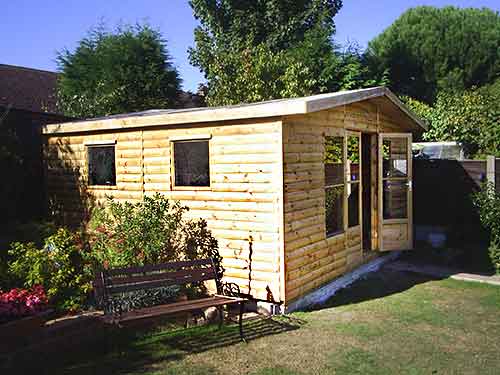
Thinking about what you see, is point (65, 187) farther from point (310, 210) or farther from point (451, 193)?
Result: point (451, 193)

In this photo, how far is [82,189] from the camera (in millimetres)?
9047

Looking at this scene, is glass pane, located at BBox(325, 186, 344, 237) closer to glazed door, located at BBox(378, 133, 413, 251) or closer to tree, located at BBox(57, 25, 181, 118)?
glazed door, located at BBox(378, 133, 413, 251)

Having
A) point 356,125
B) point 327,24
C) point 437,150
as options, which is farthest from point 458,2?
point 356,125

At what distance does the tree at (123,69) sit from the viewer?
68.2ft

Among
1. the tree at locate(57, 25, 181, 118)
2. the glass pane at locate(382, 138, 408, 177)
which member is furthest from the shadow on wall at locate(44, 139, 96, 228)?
the tree at locate(57, 25, 181, 118)

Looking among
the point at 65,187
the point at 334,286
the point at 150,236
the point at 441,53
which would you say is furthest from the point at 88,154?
the point at 441,53

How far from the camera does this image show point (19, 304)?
17.8ft

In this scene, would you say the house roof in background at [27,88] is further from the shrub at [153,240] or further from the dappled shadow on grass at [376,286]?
the dappled shadow on grass at [376,286]

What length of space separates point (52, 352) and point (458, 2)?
34.5 meters

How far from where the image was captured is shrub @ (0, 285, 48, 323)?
209 inches

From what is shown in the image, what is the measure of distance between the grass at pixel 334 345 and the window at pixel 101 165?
3.51m

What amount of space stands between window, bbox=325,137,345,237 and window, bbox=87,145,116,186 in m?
3.67

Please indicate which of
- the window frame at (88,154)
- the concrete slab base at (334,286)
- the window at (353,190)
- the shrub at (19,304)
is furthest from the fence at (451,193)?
the shrub at (19,304)

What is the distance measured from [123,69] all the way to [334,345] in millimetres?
18475
